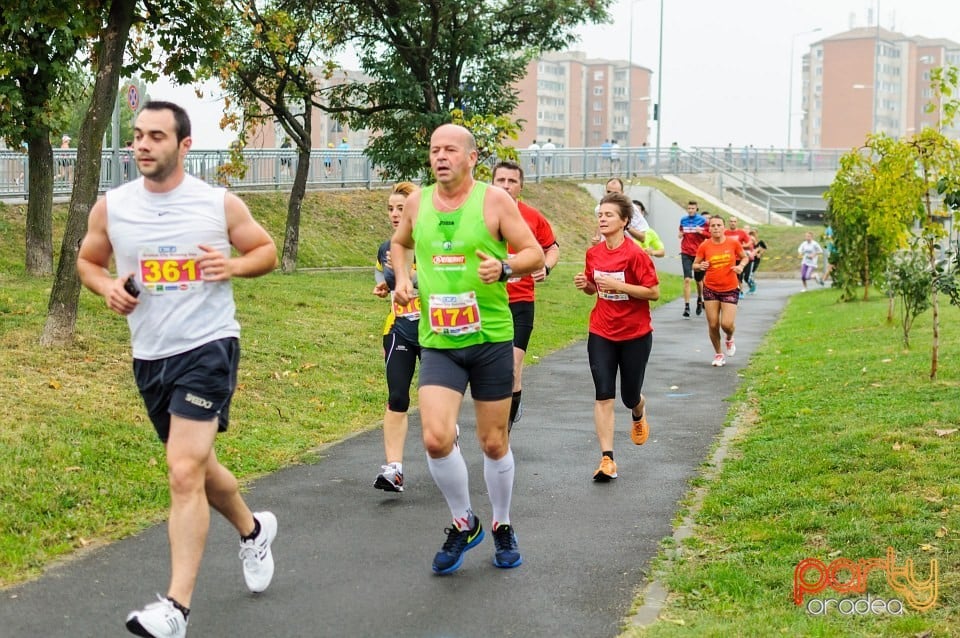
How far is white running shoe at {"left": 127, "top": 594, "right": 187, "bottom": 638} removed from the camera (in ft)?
14.9

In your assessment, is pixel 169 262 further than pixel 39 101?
No

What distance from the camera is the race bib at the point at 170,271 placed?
4.95 metres

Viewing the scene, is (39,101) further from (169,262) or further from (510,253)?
(169,262)

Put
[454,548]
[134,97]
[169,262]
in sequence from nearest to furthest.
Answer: [169,262]
[454,548]
[134,97]

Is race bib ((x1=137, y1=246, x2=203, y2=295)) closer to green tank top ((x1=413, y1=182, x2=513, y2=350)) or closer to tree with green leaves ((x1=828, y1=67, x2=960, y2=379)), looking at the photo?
green tank top ((x1=413, y1=182, x2=513, y2=350))

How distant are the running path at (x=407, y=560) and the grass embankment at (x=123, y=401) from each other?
0.42 metres

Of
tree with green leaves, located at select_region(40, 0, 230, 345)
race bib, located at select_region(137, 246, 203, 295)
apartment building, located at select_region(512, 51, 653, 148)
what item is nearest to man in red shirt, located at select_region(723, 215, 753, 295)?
tree with green leaves, located at select_region(40, 0, 230, 345)

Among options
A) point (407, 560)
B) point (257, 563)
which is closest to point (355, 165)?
point (407, 560)

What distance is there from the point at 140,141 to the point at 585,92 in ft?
598

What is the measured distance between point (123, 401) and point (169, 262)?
17.0ft

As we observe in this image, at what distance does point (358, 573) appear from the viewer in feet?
19.3

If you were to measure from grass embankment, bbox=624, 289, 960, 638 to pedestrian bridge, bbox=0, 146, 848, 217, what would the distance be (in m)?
13.2

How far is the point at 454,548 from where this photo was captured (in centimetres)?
591

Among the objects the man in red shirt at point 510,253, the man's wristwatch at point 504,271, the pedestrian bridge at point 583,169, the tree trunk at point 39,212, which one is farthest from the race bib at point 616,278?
the pedestrian bridge at point 583,169
